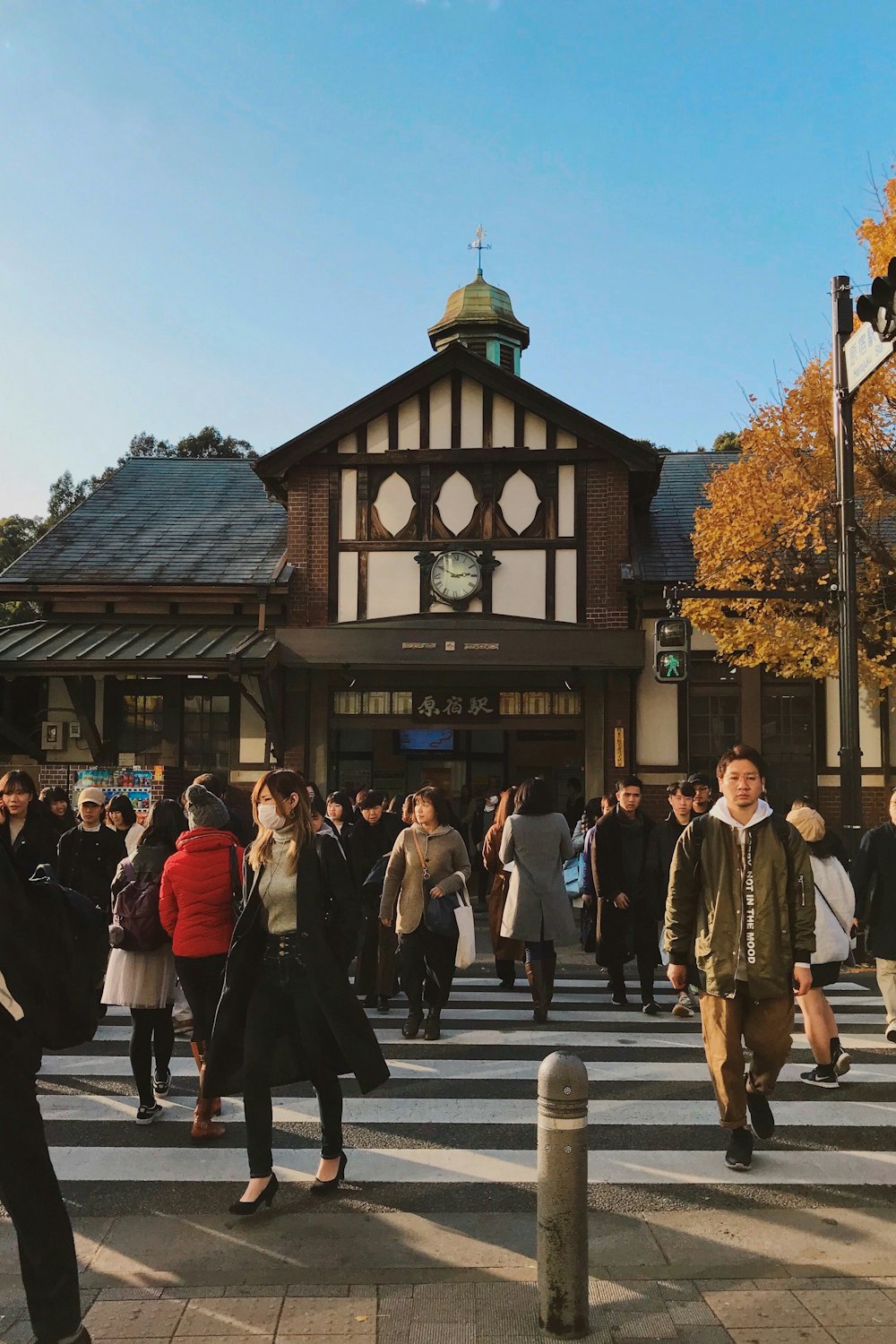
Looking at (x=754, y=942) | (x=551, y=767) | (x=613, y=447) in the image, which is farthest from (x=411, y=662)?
(x=754, y=942)

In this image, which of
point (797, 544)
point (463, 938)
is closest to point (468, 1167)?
point (463, 938)

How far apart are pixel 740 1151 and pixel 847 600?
7.99 meters

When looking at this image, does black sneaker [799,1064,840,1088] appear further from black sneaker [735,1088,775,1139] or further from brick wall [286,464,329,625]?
brick wall [286,464,329,625]

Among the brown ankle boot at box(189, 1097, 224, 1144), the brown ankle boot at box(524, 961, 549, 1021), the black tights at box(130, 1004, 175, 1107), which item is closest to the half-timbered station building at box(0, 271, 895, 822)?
the brown ankle boot at box(524, 961, 549, 1021)

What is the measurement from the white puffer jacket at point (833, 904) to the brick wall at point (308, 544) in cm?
1202

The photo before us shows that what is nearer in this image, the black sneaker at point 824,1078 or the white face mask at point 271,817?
the white face mask at point 271,817

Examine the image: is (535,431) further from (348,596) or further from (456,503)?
(348,596)

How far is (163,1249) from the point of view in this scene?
4.52 m

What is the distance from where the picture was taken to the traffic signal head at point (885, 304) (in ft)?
22.6

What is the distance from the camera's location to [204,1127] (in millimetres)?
5949

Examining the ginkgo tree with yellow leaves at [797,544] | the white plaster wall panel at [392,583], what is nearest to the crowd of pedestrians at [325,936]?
the ginkgo tree with yellow leaves at [797,544]

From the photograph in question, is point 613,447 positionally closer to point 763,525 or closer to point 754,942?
point 763,525

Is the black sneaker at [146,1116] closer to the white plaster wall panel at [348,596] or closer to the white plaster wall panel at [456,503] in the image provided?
Answer: the white plaster wall panel at [348,596]

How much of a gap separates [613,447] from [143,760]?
9.38 m
